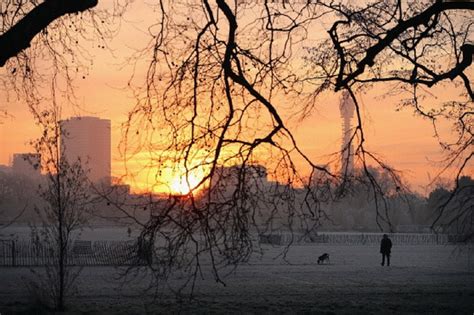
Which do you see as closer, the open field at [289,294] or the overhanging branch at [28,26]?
the overhanging branch at [28,26]

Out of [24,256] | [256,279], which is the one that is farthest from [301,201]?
[24,256]

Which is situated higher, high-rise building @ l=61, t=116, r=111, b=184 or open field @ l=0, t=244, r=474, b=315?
high-rise building @ l=61, t=116, r=111, b=184

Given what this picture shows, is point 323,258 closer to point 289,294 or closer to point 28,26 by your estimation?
point 289,294

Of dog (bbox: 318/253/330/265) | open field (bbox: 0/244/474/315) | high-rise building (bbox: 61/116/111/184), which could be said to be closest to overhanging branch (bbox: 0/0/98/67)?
high-rise building (bbox: 61/116/111/184)

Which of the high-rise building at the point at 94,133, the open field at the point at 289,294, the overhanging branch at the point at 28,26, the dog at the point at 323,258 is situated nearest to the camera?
the overhanging branch at the point at 28,26

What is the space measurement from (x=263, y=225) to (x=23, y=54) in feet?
13.1

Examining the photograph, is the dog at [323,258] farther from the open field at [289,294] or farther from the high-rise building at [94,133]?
the high-rise building at [94,133]

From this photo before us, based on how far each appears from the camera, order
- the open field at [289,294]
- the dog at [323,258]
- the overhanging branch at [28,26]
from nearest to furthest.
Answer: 1. the overhanging branch at [28,26]
2. the open field at [289,294]
3. the dog at [323,258]

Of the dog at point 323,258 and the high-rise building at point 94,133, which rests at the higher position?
the high-rise building at point 94,133

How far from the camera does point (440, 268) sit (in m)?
39.6

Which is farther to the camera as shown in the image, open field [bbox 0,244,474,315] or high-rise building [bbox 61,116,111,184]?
open field [bbox 0,244,474,315]

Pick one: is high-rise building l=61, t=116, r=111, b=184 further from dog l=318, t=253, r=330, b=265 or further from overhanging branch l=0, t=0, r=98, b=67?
dog l=318, t=253, r=330, b=265

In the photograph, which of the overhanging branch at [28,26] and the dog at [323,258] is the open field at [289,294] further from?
the dog at [323,258]

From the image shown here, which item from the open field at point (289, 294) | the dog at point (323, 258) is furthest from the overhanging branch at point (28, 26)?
the dog at point (323, 258)
